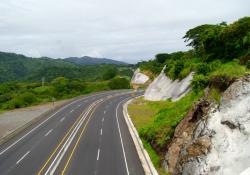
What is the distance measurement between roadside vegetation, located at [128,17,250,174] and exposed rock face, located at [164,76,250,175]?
1.64m

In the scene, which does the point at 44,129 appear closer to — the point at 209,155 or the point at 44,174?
the point at 44,174

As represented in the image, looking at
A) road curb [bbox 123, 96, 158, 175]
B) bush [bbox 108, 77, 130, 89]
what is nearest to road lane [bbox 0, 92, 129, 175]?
road curb [bbox 123, 96, 158, 175]

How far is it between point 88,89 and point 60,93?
1066 centimetres

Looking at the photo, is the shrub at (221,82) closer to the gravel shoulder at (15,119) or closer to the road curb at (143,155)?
the road curb at (143,155)

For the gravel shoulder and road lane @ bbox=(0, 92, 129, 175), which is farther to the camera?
the gravel shoulder

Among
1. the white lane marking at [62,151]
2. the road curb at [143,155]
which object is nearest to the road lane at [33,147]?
the white lane marking at [62,151]

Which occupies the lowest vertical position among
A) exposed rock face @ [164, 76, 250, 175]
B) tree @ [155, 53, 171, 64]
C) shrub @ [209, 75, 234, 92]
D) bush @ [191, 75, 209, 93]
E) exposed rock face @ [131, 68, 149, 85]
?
exposed rock face @ [131, 68, 149, 85]

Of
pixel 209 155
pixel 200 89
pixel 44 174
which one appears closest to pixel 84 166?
pixel 44 174

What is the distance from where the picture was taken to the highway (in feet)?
83.8

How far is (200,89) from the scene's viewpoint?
117 feet

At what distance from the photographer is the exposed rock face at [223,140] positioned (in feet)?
56.4

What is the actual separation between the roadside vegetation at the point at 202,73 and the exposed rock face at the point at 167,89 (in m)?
1.28

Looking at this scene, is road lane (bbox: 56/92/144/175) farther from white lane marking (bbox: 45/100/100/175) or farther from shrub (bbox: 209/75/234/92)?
shrub (bbox: 209/75/234/92)

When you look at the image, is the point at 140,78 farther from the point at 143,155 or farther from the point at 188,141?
the point at 188,141
